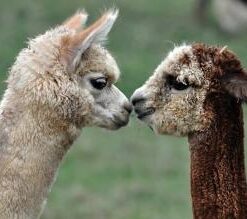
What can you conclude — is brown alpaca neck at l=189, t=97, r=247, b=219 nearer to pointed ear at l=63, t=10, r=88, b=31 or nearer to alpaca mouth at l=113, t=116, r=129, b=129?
alpaca mouth at l=113, t=116, r=129, b=129

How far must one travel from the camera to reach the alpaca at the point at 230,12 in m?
23.1

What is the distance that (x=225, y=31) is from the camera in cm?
2266

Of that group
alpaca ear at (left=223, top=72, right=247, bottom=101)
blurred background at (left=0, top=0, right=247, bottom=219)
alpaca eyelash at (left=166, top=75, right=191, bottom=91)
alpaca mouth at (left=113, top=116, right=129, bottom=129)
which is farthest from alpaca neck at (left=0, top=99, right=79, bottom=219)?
blurred background at (left=0, top=0, right=247, bottom=219)

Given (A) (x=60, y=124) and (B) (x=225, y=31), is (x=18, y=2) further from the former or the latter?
(A) (x=60, y=124)

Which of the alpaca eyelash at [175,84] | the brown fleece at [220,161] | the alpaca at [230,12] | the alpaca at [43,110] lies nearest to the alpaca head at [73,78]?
the alpaca at [43,110]

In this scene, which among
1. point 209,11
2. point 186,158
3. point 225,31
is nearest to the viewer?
point 186,158

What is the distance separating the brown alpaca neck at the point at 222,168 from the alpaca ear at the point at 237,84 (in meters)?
0.08

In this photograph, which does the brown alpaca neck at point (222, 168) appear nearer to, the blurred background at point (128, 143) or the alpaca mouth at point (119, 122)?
the alpaca mouth at point (119, 122)

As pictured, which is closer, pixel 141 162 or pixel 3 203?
pixel 3 203

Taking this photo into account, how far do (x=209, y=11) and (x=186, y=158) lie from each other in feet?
31.1

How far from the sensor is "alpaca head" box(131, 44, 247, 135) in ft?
23.3

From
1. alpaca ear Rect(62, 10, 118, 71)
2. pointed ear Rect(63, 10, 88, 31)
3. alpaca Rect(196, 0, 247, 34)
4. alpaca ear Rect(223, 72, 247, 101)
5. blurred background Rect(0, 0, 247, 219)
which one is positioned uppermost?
alpaca Rect(196, 0, 247, 34)

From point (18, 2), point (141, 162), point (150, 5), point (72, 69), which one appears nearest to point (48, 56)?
point (72, 69)

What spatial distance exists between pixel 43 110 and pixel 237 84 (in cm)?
113
